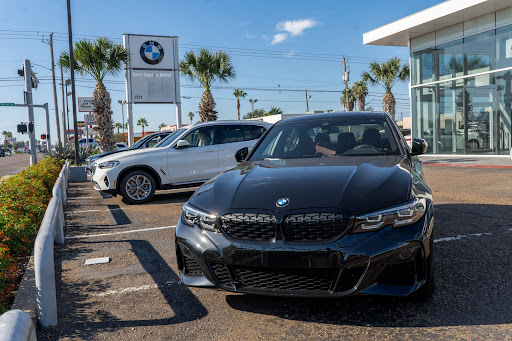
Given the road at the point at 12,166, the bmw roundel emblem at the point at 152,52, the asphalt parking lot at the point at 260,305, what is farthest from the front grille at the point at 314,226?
the bmw roundel emblem at the point at 152,52

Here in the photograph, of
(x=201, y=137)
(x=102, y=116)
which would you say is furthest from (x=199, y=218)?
(x=102, y=116)

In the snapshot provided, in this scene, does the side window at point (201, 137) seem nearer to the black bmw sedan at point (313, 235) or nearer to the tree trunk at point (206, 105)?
the black bmw sedan at point (313, 235)

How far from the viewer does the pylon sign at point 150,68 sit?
23984 millimetres

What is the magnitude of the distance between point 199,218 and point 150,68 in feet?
74.2

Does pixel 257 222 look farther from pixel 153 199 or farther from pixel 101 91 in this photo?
pixel 101 91

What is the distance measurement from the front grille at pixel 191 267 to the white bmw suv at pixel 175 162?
5880mm

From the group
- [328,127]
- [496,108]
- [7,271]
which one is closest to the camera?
[7,271]

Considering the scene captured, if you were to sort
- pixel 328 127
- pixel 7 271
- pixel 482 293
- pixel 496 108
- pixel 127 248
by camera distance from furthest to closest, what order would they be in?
pixel 496 108, pixel 127 248, pixel 328 127, pixel 7 271, pixel 482 293

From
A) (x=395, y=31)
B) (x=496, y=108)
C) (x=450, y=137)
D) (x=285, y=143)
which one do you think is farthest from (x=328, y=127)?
(x=395, y=31)

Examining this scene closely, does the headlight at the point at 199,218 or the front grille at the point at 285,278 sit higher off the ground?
the headlight at the point at 199,218

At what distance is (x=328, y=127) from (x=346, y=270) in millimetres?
2194

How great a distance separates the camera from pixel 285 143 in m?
4.66

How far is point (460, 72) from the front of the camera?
21.3 m

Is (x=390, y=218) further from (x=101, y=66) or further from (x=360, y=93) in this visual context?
(x=360, y=93)
